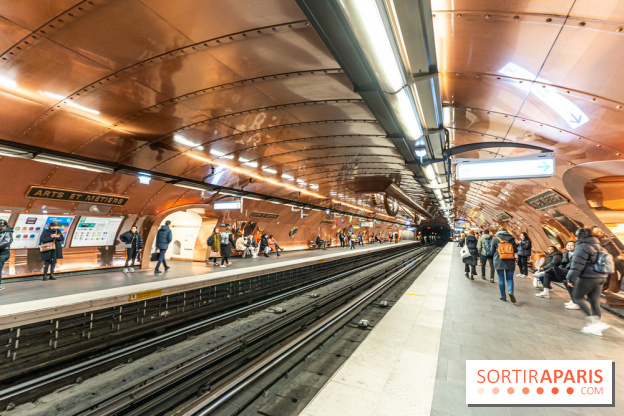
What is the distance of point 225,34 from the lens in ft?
12.1

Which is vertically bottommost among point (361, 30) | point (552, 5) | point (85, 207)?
point (85, 207)

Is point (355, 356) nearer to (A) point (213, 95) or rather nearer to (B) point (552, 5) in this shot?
(B) point (552, 5)

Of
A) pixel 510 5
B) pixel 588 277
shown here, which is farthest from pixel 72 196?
pixel 588 277

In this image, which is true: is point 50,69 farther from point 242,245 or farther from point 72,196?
point 242,245

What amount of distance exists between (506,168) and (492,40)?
2.70 metres

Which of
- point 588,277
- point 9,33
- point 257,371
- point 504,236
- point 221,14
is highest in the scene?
point 221,14

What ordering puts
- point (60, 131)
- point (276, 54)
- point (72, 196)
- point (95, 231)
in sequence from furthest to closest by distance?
1. point (95, 231)
2. point (72, 196)
3. point (60, 131)
4. point (276, 54)

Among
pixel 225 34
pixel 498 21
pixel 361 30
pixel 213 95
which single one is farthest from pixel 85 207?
pixel 498 21

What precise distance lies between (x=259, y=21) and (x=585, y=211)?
9.69 m

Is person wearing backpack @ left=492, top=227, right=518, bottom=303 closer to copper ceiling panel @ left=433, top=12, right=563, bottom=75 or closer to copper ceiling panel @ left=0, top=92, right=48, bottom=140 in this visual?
copper ceiling panel @ left=433, top=12, right=563, bottom=75

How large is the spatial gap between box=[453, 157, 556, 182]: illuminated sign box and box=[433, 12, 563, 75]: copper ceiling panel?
1975 mm

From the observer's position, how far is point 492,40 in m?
3.33

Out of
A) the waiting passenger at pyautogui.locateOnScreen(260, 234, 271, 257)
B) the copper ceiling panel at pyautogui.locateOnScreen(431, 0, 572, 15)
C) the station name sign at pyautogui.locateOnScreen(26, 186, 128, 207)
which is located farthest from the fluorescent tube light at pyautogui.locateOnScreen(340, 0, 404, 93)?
the waiting passenger at pyautogui.locateOnScreen(260, 234, 271, 257)

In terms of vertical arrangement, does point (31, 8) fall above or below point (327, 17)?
above
